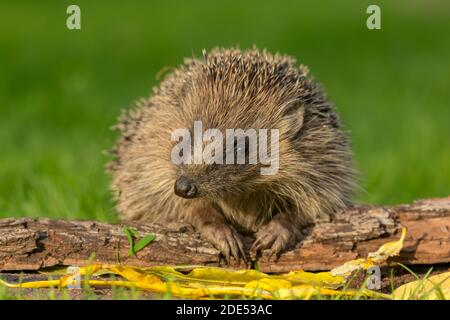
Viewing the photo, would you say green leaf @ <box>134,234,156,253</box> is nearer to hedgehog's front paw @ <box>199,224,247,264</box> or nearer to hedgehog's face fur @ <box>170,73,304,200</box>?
hedgehog's face fur @ <box>170,73,304,200</box>

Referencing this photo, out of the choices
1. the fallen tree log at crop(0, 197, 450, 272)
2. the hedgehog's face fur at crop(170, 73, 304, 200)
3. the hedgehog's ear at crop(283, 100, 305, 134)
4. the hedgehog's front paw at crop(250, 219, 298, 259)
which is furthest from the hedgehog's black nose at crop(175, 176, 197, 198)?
the hedgehog's ear at crop(283, 100, 305, 134)

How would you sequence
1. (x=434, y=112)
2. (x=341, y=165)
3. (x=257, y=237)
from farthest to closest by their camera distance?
(x=434, y=112) → (x=341, y=165) → (x=257, y=237)

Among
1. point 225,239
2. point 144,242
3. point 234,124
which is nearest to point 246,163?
point 234,124

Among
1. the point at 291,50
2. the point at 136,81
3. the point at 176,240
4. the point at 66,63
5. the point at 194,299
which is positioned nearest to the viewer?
the point at 194,299

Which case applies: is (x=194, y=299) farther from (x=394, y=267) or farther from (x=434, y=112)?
(x=434, y=112)

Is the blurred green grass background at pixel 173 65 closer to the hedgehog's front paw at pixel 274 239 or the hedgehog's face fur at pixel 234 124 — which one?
the hedgehog's face fur at pixel 234 124

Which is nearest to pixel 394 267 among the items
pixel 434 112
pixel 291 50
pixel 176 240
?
pixel 176 240

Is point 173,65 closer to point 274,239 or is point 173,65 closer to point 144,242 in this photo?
point 274,239
